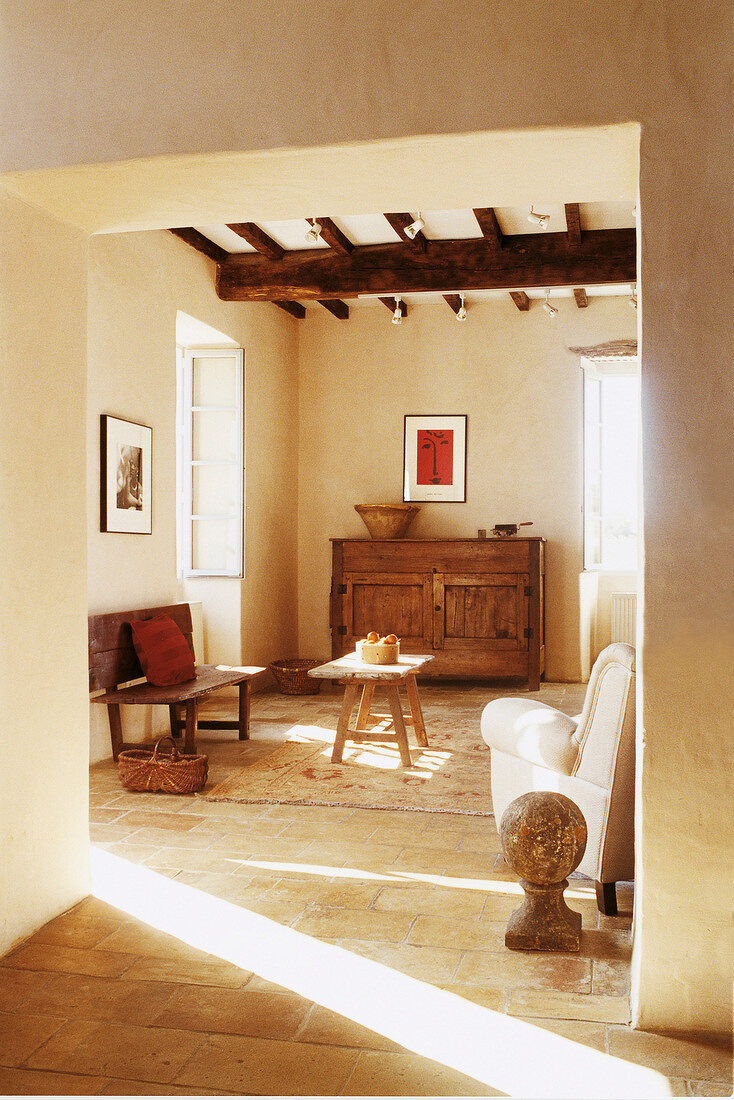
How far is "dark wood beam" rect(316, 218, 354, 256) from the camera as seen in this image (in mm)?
6578

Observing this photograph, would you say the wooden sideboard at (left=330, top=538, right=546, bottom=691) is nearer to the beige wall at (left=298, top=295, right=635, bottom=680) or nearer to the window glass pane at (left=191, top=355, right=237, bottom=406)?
the beige wall at (left=298, top=295, right=635, bottom=680)

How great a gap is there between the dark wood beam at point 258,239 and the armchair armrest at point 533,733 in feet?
13.3

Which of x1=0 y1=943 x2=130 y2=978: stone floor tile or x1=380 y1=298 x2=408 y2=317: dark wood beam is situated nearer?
x1=0 y1=943 x2=130 y2=978: stone floor tile

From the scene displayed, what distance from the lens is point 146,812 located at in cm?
455

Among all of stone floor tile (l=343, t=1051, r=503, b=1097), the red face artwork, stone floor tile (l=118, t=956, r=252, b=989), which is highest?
the red face artwork

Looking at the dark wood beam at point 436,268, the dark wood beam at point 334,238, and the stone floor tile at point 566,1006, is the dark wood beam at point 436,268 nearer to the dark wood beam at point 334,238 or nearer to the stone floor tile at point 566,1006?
the dark wood beam at point 334,238

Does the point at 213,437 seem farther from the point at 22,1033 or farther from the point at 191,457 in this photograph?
the point at 22,1033

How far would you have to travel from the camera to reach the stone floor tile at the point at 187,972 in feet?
9.10

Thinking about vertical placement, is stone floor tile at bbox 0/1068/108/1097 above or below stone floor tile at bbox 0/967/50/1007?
above

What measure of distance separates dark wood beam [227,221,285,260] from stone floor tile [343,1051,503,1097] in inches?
211

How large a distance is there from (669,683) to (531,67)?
5.69 ft

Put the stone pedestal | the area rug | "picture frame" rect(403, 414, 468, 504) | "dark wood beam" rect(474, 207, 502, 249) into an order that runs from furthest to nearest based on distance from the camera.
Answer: "picture frame" rect(403, 414, 468, 504)
"dark wood beam" rect(474, 207, 502, 249)
the area rug
the stone pedestal

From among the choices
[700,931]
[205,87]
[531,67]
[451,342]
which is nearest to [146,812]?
[700,931]

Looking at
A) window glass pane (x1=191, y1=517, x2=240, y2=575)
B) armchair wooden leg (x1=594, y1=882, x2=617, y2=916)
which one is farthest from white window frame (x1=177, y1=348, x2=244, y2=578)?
armchair wooden leg (x1=594, y1=882, x2=617, y2=916)
